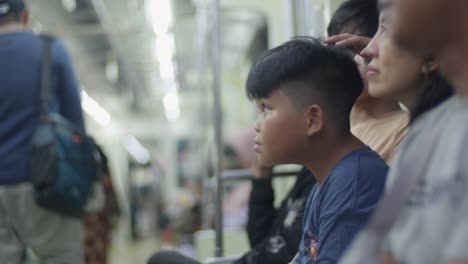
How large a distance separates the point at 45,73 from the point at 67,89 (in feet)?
0.37

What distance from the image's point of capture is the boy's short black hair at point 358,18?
1.58m

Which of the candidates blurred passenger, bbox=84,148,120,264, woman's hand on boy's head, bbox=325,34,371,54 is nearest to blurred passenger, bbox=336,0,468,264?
woman's hand on boy's head, bbox=325,34,371,54

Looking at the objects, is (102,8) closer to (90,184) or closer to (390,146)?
(90,184)

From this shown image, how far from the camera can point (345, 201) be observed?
100 centimetres

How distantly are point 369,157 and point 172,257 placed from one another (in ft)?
2.44

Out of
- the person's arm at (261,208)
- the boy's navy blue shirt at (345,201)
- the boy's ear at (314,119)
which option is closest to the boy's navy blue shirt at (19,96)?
the person's arm at (261,208)

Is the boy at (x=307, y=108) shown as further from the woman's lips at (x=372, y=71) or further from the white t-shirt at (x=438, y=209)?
the white t-shirt at (x=438, y=209)

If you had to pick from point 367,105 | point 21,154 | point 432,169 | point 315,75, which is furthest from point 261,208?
point 432,169

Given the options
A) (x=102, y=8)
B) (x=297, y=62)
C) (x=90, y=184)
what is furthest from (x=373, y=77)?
Result: (x=102, y=8)

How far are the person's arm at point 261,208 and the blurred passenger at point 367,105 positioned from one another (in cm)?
38

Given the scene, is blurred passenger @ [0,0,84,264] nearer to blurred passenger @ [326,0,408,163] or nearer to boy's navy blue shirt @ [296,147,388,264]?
blurred passenger @ [326,0,408,163]

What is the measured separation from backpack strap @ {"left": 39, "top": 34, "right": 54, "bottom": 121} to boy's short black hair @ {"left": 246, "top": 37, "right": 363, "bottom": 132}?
1.03 meters

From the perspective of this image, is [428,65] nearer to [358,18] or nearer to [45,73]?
[358,18]

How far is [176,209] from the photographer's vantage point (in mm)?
8281
